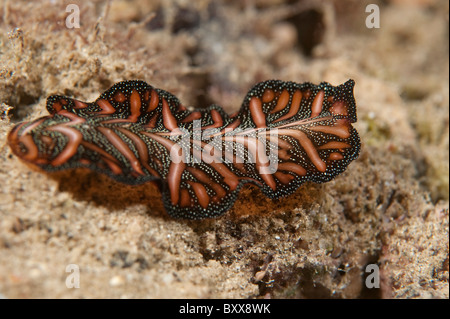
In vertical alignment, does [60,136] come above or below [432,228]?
above

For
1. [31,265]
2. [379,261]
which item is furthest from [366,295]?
[31,265]

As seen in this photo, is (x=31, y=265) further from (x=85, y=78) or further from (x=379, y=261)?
(x=379, y=261)

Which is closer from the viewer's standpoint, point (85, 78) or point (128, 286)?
point (128, 286)

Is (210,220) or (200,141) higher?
(200,141)

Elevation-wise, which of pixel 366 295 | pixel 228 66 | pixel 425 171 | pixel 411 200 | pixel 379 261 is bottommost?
pixel 366 295

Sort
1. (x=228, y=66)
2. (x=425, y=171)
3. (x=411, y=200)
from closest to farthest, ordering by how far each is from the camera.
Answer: (x=411, y=200)
(x=425, y=171)
(x=228, y=66)
